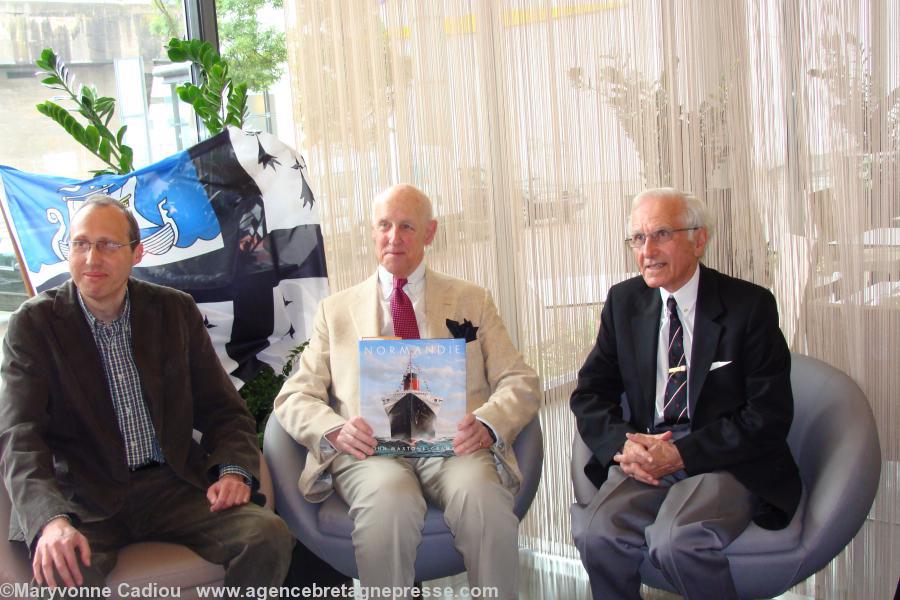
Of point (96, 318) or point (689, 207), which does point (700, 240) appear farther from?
point (96, 318)

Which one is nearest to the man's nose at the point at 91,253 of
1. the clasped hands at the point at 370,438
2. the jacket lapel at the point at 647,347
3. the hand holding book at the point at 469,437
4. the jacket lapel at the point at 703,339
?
the clasped hands at the point at 370,438

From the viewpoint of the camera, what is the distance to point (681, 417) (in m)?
2.78

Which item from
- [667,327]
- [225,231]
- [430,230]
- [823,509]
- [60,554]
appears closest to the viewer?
[60,554]

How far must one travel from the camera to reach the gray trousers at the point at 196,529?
8.34 feet

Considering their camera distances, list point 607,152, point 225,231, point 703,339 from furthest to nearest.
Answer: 1. point 225,231
2. point 607,152
3. point 703,339

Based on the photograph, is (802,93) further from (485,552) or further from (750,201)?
(485,552)

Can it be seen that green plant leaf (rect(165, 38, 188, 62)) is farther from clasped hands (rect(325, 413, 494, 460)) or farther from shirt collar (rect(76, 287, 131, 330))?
clasped hands (rect(325, 413, 494, 460))

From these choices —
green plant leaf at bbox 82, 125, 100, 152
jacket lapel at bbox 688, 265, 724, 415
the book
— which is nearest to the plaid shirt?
the book

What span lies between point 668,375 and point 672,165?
811 millimetres

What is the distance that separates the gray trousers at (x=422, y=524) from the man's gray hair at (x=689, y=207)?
100 cm

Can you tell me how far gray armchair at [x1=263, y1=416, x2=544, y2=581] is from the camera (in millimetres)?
2719

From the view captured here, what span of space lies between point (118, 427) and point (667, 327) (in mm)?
1740

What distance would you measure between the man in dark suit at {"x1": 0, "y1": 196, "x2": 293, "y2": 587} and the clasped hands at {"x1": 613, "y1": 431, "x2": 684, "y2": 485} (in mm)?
1064

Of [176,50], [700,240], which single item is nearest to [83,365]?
[176,50]
